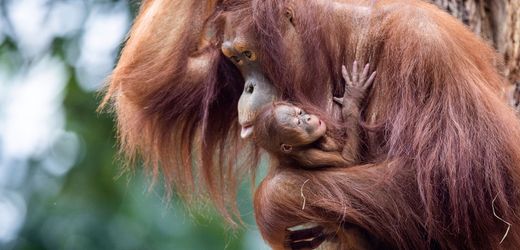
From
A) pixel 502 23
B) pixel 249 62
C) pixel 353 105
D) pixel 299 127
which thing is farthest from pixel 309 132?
pixel 502 23

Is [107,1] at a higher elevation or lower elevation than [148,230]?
higher

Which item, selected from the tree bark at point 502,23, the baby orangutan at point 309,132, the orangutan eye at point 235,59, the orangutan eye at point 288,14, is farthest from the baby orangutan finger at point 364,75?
the tree bark at point 502,23

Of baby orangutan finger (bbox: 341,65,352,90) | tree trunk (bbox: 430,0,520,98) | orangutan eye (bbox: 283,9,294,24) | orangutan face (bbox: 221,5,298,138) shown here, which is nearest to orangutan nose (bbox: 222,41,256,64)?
orangutan face (bbox: 221,5,298,138)

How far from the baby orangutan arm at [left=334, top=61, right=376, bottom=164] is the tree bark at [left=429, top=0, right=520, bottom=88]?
0.92 metres

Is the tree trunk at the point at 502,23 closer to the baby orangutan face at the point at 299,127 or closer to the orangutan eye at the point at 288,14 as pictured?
the orangutan eye at the point at 288,14

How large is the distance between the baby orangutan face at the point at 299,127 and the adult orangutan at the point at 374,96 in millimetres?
84

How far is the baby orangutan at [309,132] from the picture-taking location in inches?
128

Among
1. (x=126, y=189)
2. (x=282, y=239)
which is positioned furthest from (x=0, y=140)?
(x=282, y=239)

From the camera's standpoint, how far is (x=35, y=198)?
5.62 m

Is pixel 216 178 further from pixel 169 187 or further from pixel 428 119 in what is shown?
pixel 428 119

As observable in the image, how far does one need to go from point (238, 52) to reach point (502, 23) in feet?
4.43

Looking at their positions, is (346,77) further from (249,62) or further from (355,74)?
(249,62)

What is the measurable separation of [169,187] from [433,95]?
115 centimetres

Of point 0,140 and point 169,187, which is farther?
point 0,140
